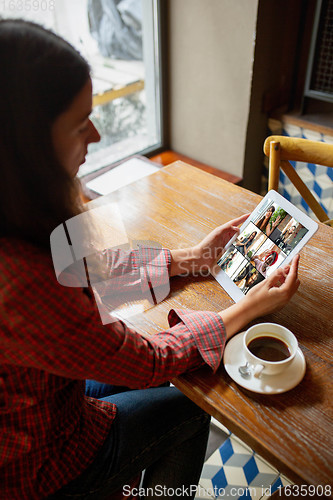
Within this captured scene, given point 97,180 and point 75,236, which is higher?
point 75,236

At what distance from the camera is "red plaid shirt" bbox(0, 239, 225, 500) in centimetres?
69

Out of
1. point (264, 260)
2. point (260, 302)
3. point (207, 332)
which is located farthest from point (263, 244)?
point (207, 332)

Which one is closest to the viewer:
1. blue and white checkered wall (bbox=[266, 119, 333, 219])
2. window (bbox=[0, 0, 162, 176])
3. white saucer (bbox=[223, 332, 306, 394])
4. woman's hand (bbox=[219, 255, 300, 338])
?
white saucer (bbox=[223, 332, 306, 394])

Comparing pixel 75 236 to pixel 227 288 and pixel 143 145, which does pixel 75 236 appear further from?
pixel 143 145

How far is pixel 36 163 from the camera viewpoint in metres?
0.67

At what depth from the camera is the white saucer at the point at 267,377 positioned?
77 centimetres

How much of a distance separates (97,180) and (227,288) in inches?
50.3

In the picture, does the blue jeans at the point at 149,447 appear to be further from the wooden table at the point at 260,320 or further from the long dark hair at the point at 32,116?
the long dark hair at the point at 32,116

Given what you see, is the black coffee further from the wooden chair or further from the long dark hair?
the wooden chair

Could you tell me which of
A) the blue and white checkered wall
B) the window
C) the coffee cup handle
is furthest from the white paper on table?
the coffee cup handle

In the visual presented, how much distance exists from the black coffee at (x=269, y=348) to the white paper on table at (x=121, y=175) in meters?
1.34

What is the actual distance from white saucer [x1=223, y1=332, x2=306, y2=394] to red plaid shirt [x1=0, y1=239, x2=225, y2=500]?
3 centimetres

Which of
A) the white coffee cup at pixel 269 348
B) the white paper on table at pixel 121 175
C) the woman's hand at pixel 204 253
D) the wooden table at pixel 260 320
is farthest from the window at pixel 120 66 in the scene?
the white coffee cup at pixel 269 348

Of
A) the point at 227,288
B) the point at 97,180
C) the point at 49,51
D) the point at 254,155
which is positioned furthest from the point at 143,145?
the point at 49,51
